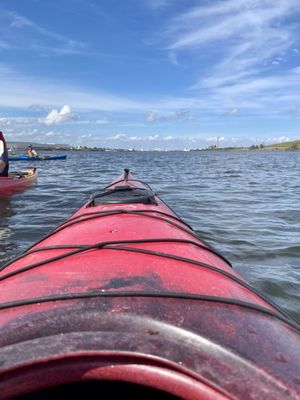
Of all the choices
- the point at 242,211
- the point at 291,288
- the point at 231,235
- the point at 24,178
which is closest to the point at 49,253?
the point at 291,288

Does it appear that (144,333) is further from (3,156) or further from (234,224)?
(3,156)

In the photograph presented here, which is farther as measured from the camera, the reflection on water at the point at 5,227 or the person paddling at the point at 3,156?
the person paddling at the point at 3,156

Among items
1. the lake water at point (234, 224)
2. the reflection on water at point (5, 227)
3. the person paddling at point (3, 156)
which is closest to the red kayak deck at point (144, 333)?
the lake water at point (234, 224)

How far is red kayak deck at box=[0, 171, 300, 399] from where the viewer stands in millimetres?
1206

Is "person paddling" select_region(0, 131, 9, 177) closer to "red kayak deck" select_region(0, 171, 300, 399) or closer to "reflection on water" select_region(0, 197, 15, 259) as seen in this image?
"reflection on water" select_region(0, 197, 15, 259)

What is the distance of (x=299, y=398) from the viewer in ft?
3.83

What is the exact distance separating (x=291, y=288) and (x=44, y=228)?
17.3 feet

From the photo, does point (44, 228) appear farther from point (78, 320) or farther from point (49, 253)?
point (78, 320)

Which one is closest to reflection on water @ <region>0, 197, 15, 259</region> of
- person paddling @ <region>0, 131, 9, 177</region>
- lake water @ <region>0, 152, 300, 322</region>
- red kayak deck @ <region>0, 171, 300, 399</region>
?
Answer: lake water @ <region>0, 152, 300, 322</region>

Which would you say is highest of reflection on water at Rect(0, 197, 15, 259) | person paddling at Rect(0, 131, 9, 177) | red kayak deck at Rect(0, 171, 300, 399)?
person paddling at Rect(0, 131, 9, 177)

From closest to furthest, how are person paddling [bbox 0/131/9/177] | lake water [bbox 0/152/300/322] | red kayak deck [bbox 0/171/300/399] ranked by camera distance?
red kayak deck [bbox 0/171/300/399] → lake water [bbox 0/152/300/322] → person paddling [bbox 0/131/9/177]

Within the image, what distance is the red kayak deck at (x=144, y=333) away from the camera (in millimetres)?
1206

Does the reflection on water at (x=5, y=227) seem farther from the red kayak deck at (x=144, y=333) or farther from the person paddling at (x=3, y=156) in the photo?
the red kayak deck at (x=144, y=333)

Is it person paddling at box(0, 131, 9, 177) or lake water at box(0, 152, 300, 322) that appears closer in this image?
lake water at box(0, 152, 300, 322)
